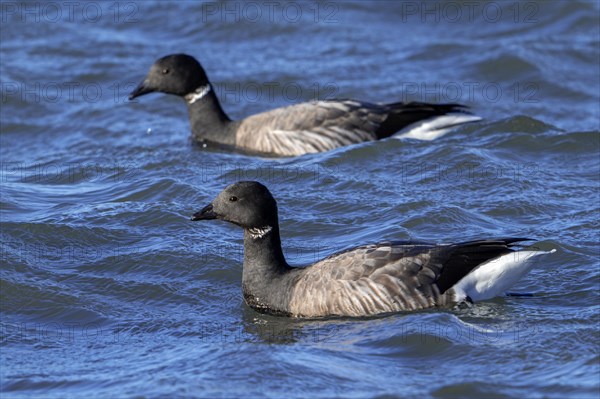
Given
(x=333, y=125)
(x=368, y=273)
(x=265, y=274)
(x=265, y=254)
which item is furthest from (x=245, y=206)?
(x=333, y=125)

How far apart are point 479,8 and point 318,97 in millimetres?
4974

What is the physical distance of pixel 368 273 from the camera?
1069 centimetres

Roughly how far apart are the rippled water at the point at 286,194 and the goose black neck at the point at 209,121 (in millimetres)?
350

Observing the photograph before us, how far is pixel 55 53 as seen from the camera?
21.7 m

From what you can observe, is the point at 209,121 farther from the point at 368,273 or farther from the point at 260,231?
the point at 368,273

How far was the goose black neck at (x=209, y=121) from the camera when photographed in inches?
683

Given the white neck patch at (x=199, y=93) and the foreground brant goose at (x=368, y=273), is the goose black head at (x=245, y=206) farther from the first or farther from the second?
the white neck patch at (x=199, y=93)

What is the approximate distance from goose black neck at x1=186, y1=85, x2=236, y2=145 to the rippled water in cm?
35

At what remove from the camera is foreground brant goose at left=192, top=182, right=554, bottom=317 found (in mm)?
10641

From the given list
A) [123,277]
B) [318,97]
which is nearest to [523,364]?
[123,277]

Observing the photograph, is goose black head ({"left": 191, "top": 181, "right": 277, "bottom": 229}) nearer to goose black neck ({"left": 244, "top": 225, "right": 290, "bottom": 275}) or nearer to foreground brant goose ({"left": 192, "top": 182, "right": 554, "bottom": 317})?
foreground brant goose ({"left": 192, "top": 182, "right": 554, "bottom": 317})

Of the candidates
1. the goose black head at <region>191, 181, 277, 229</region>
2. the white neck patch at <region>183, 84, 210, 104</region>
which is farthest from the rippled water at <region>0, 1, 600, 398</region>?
the goose black head at <region>191, 181, 277, 229</region>

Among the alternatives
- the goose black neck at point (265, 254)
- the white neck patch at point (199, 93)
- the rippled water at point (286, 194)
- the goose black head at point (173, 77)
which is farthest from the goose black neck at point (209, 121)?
the goose black neck at point (265, 254)

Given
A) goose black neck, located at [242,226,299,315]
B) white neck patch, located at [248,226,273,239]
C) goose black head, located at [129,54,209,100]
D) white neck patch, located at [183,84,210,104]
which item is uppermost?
goose black head, located at [129,54,209,100]
